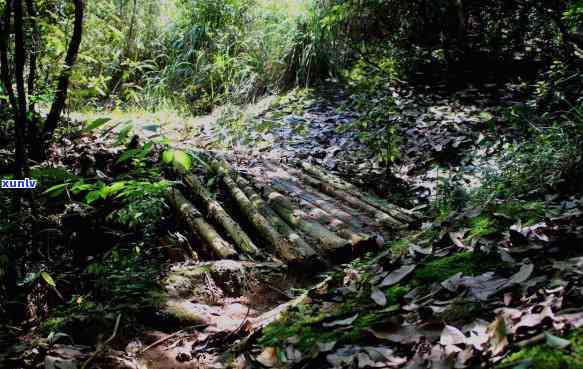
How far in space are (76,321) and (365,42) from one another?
577cm

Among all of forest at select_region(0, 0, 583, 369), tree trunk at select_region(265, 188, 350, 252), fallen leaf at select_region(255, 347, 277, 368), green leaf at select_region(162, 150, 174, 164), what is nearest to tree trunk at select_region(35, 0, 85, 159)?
forest at select_region(0, 0, 583, 369)

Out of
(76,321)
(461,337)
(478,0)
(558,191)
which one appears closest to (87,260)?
(76,321)

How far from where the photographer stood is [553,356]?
1078 mm

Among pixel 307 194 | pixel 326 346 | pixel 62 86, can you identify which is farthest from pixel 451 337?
pixel 62 86

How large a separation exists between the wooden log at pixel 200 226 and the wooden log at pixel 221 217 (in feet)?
0.29

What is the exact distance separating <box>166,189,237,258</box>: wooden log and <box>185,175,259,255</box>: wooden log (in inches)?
3.5

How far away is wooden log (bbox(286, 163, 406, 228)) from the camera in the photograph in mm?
3586

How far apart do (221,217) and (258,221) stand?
10.4 inches

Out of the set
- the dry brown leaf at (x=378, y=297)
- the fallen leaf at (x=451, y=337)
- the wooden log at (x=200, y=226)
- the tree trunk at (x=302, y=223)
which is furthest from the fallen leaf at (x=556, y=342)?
the wooden log at (x=200, y=226)

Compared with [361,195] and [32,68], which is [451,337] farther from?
[32,68]

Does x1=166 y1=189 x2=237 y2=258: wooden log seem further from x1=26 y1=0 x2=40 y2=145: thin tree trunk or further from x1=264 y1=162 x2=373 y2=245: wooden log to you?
x1=26 y1=0 x2=40 y2=145: thin tree trunk

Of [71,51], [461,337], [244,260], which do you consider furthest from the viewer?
[71,51]

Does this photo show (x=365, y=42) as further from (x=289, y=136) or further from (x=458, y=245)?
(x=458, y=245)

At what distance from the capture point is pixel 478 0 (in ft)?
21.0
